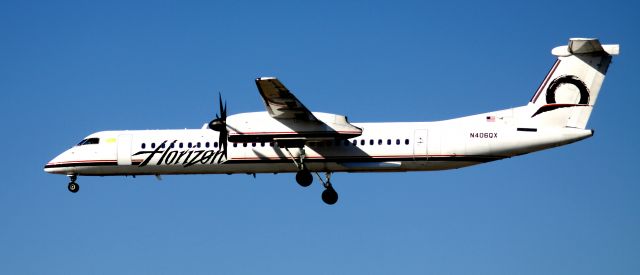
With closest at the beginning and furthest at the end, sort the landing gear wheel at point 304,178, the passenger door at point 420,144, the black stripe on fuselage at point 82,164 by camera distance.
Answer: the passenger door at point 420,144
the landing gear wheel at point 304,178
the black stripe on fuselage at point 82,164

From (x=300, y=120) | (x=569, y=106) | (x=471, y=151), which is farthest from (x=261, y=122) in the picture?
(x=569, y=106)

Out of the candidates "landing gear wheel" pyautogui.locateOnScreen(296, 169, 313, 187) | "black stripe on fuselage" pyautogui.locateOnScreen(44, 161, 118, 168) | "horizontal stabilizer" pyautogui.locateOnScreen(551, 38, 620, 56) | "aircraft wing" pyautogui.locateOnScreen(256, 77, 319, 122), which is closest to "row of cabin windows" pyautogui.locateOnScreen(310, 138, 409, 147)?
"landing gear wheel" pyautogui.locateOnScreen(296, 169, 313, 187)

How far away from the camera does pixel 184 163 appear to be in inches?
2099

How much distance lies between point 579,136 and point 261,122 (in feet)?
39.2

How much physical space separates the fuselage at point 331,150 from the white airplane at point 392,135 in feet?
0.12

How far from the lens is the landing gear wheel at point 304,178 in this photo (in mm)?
51719

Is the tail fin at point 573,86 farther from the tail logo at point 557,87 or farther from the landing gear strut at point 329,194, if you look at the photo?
the landing gear strut at point 329,194

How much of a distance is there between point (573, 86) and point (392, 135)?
712cm

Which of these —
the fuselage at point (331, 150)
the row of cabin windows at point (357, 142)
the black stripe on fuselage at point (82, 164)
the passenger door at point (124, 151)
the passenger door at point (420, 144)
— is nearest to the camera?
the fuselage at point (331, 150)

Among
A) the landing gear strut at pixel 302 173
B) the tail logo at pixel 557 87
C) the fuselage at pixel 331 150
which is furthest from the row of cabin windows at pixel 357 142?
the tail logo at pixel 557 87

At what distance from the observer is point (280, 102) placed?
162 ft

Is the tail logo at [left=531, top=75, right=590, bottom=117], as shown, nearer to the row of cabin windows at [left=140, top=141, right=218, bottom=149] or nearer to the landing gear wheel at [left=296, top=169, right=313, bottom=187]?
the landing gear wheel at [left=296, top=169, right=313, bottom=187]

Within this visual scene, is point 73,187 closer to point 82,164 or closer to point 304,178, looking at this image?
point 82,164

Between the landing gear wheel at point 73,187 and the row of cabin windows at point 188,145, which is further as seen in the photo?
the landing gear wheel at point 73,187
